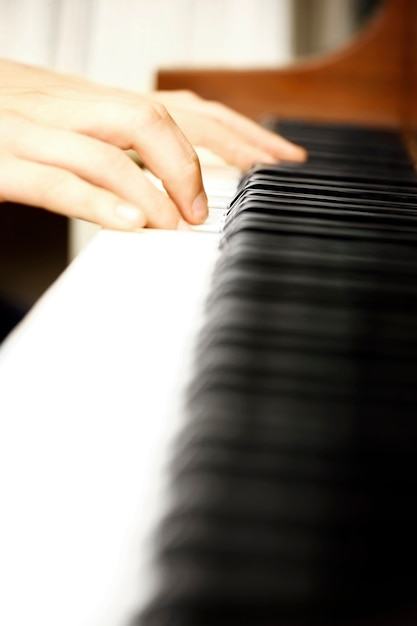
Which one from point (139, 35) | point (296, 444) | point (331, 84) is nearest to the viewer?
point (296, 444)

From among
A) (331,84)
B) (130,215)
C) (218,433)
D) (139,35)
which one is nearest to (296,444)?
(218,433)

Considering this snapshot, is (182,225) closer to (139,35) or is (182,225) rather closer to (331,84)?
(331,84)

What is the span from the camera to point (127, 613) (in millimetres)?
238

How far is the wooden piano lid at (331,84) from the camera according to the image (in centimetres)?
137

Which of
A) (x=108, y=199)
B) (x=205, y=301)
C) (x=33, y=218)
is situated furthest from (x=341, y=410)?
(x=33, y=218)

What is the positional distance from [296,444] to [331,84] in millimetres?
1170

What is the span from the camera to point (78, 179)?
0.62 metres

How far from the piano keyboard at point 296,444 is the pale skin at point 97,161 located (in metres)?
0.10

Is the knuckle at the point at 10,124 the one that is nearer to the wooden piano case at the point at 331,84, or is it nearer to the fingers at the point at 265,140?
the fingers at the point at 265,140

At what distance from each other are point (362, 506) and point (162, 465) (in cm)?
7

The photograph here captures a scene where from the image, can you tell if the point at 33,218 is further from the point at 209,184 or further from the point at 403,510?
the point at 403,510

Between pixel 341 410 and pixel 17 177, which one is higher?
pixel 17 177

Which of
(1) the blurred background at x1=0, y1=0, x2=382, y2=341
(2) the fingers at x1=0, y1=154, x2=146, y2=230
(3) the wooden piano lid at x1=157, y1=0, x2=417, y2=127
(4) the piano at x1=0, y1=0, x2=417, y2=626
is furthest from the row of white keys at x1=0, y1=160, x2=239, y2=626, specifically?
(1) the blurred background at x1=0, y1=0, x2=382, y2=341

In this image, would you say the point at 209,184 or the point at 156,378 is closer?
the point at 156,378
